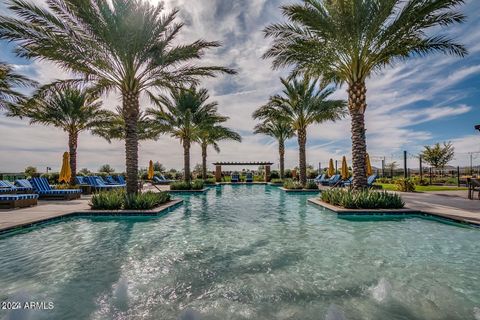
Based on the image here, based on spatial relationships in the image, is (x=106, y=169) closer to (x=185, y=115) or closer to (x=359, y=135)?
(x=185, y=115)

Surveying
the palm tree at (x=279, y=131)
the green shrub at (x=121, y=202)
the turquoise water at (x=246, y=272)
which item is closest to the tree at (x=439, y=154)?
the palm tree at (x=279, y=131)

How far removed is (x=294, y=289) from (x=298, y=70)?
37.8 ft

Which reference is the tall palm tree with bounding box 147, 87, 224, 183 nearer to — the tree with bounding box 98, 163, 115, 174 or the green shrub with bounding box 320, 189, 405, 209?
the green shrub with bounding box 320, 189, 405, 209

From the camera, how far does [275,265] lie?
15.5 feet

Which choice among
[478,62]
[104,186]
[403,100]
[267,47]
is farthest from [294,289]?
[403,100]

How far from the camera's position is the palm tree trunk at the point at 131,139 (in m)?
10.9

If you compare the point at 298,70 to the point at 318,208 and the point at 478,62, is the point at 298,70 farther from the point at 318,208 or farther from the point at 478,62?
the point at 478,62

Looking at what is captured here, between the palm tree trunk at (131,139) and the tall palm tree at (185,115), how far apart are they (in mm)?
7527

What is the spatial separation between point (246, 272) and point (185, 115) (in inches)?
654

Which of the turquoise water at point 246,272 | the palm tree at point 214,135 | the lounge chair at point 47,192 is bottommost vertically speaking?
the turquoise water at point 246,272

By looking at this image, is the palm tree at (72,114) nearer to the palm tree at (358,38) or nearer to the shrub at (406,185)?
the palm tree at (358,38)

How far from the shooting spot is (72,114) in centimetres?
1869

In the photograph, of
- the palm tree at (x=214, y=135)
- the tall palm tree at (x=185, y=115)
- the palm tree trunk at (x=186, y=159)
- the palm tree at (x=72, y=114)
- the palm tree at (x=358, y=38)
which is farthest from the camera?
the palm tree at (x=214, y=135)

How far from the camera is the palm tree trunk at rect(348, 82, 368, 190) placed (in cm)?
1077
